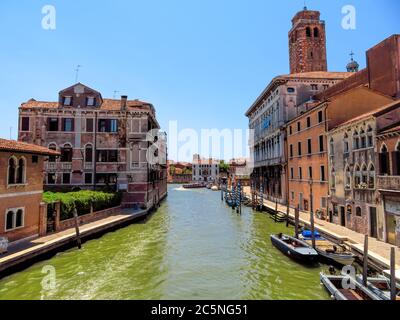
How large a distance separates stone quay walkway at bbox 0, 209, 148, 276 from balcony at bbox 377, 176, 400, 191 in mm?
17491

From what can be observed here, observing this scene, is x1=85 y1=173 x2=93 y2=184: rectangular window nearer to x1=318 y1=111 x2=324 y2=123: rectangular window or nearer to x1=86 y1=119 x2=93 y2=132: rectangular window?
x1=86 y1=119 x2=93 y2=132: rectangular window

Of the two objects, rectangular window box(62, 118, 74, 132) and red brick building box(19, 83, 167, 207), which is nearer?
red brick building box(19, 83, 167, 207)

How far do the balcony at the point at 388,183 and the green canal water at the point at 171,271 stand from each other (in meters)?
5.63

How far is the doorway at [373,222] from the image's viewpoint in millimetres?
14891

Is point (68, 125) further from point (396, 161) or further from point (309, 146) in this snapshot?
point (396, 161)

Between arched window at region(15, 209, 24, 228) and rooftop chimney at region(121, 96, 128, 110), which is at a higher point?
rooftop chimney at region(121, 96, 128, 110)

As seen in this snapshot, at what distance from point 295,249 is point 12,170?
50.5ft

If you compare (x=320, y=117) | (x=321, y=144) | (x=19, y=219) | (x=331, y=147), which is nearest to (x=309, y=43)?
(x=320, y=117)

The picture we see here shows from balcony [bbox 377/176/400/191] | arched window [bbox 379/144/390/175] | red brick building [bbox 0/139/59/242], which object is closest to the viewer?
balcony [bbox 377/176/400/191]

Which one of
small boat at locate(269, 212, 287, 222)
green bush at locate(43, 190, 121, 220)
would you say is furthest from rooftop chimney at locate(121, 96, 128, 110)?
small boat at locate(269, 212, 287, 222)

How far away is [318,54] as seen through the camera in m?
48.1

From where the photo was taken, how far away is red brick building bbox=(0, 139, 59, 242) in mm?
13461
